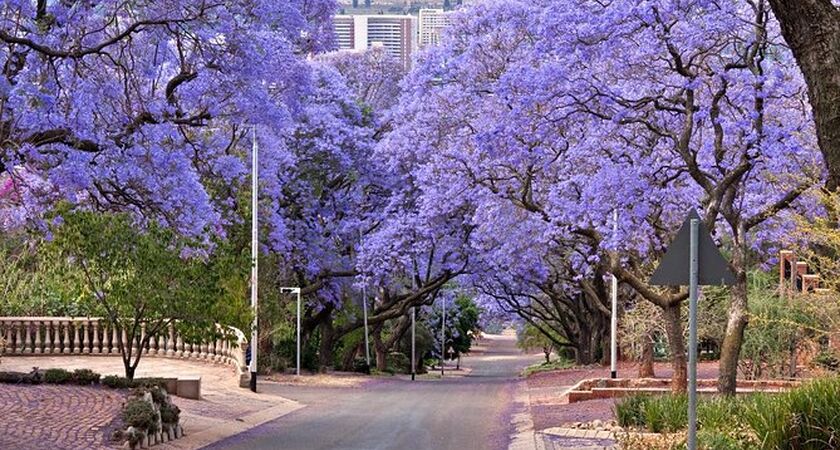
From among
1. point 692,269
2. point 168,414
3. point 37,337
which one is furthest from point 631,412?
point 37,337

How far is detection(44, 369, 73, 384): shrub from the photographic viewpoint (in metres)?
22.9

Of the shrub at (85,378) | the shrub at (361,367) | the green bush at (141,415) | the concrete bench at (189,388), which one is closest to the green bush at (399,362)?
the shrub at (361,367)

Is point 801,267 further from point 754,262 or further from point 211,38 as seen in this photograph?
point 211,38

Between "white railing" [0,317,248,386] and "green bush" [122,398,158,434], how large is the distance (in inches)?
484

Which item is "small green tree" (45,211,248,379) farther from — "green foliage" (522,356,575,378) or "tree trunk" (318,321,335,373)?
"green foliage" (522,356,575,378)

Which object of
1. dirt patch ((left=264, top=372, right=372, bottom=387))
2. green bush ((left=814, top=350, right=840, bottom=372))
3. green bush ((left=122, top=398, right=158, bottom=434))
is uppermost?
green bush ((left=814, top=350, right=840, bottom=372))

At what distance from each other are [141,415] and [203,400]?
796cm

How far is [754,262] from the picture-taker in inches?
1330

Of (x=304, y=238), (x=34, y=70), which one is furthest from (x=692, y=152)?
(x=304, y=238)

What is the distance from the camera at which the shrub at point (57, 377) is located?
75.0ft

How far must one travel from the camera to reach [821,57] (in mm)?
8586

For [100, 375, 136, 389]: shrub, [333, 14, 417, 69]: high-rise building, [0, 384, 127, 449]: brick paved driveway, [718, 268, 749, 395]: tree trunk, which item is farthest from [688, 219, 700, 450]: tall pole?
[333, 14, 417, 69]: high-rise building

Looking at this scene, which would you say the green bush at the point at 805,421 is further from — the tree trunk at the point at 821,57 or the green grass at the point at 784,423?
the tree trunk at the point at 821,57

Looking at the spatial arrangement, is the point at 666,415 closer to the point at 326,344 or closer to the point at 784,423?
the point at 784,423
